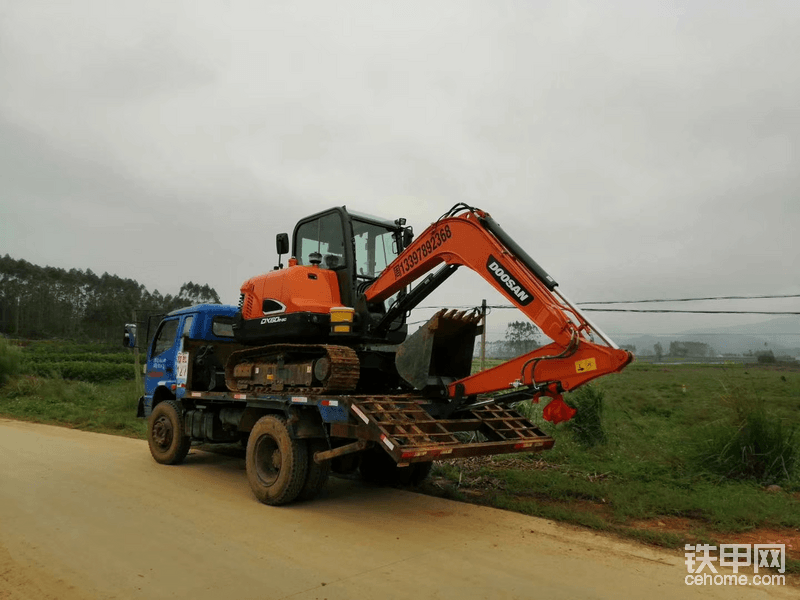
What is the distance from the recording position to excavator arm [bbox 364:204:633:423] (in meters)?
5.52

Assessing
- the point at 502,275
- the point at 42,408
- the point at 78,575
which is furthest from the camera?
the point at 42,408

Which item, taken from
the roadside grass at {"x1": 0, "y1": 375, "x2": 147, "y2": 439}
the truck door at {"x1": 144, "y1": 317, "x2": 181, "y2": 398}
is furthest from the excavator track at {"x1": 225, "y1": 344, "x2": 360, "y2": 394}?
the roadside grass at {"x1": 0, "y1": 375, "x2": 147, "y2": 439}

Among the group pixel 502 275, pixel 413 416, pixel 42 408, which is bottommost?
pixel 42 408

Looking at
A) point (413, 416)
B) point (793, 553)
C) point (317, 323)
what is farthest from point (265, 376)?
point (793, 553)

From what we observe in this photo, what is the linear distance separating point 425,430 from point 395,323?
2145 millimetres

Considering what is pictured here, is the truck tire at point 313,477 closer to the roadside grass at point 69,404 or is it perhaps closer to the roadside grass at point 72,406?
the roadside grass at point 69,404

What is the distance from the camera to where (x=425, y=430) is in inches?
248

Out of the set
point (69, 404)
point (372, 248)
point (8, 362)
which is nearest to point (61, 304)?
point (8, 362)

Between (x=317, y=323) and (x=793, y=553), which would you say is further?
(x=317, y=323)

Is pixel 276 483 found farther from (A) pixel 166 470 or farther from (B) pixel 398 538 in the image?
(A) pixel 166 470

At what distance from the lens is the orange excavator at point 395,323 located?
5.80 meters

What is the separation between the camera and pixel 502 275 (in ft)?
20.0

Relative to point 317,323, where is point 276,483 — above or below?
below

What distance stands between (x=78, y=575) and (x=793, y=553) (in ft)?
19.7
